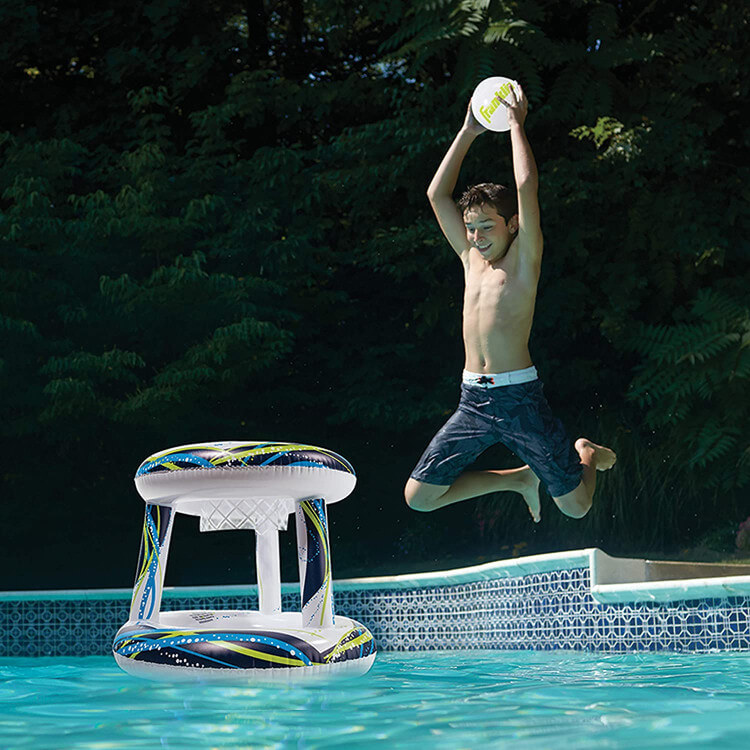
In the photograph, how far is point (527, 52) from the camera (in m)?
12.5

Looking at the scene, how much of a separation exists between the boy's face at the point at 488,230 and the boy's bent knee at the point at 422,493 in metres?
1.33

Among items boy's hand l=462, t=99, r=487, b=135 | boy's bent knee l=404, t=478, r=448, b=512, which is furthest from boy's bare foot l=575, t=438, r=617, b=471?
boy's hand l=462, t=99, r=487, b=135

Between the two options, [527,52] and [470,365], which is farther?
[527,52]

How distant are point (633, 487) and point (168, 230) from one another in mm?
6015

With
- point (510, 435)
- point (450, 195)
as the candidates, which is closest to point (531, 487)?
point (510, 435)

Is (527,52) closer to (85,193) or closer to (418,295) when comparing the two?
(418,295)

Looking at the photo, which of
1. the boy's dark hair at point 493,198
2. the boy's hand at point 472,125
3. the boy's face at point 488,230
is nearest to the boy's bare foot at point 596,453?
the boy's face at point 488,230

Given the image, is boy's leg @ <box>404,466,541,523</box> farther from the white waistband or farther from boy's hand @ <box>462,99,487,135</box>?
boy's hand @ <box>462,99,487,135</box>

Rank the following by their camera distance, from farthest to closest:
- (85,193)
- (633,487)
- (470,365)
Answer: (85,193), (633,487), (470,365)

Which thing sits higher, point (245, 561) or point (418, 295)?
point (418, 295)

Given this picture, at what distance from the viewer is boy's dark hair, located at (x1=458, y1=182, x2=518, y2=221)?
5652 millimetres

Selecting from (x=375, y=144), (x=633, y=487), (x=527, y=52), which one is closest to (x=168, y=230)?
(x=375, y=144)

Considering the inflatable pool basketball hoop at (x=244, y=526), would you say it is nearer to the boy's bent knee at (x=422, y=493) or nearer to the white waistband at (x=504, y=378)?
the boy's bent knee at (x=422, y=493)

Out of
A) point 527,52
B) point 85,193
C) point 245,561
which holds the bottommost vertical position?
point 245,561
